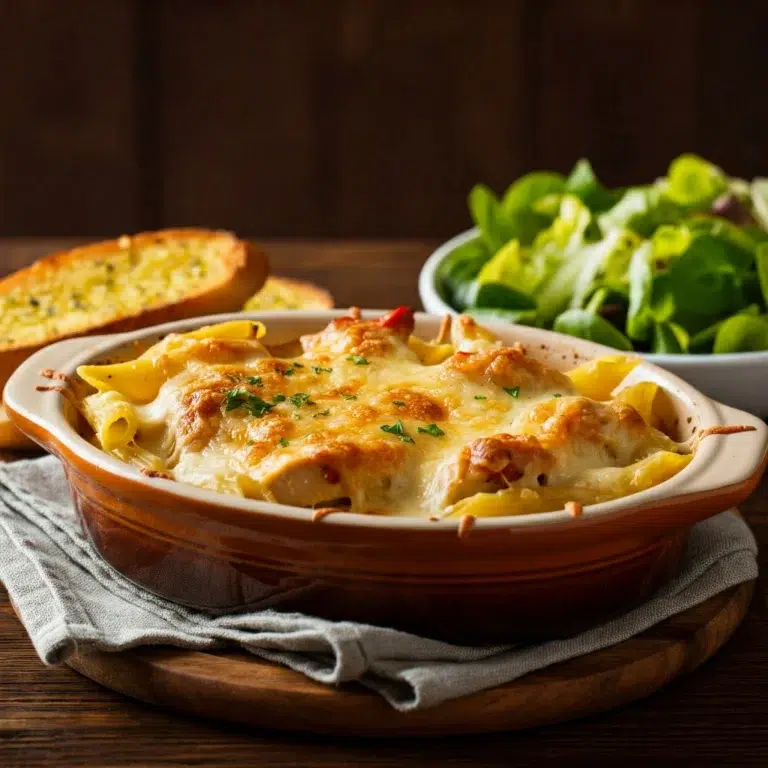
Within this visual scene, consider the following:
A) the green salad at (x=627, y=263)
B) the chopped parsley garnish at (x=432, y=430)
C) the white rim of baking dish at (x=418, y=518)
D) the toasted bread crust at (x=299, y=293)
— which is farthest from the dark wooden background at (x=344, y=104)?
the chopped parsley garnish at (x=432, y=430)

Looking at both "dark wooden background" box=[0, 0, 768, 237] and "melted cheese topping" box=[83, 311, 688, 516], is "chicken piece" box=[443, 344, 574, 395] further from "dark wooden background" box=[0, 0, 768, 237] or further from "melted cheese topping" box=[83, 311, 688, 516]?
"dark wooden background" box=[0, 0, 768, 237]

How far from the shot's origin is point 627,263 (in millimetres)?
3961

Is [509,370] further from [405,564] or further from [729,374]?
[729,374]

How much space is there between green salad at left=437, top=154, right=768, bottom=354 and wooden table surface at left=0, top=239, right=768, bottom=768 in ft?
4.72

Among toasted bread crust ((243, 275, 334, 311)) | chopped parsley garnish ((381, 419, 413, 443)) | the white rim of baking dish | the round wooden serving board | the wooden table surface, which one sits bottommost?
the wooden table surface

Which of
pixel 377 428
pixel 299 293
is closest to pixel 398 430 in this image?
pixel 377 428

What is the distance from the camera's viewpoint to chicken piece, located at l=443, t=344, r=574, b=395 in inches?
104

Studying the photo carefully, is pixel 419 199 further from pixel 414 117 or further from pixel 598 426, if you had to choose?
pixel 598 426

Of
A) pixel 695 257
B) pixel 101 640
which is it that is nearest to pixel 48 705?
pixel 101 640

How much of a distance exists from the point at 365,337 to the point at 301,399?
0.33 m

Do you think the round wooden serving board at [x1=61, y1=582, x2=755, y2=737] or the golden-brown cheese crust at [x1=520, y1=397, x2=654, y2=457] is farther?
the golden-brown cheese crust at [x1=520, y1=397, x2=654, y2=457]

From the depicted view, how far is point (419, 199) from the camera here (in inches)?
296

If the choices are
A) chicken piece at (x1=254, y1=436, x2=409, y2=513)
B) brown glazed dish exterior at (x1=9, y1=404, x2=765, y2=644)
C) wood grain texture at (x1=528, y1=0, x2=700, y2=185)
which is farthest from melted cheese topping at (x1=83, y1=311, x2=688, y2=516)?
wood grain texture at (x1=528, y1=0, x2=700, y2=185)

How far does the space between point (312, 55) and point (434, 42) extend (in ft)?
2.22
